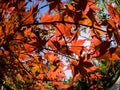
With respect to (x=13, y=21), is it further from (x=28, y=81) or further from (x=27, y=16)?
(x=28, y=81)

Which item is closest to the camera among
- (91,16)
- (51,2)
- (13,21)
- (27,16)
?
(91,16)

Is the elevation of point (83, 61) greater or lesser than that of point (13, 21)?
lesser

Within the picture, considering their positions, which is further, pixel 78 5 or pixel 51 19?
pixel 51 19

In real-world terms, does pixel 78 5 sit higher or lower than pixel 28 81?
higher

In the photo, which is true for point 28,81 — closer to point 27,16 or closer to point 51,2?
point 27,16

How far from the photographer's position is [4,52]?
245cm

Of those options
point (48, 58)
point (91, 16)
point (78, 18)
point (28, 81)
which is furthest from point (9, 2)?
point (28, 81)

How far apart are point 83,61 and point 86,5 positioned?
1.32ft

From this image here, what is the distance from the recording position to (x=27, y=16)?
1.96 m

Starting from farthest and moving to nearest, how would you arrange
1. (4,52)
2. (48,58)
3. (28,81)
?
(28,81)
(48,58)
(4,52)

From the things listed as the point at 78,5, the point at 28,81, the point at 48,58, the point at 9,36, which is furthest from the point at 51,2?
the point at 28,81

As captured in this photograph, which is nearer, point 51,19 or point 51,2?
point 51,2

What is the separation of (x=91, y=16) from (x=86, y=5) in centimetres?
7

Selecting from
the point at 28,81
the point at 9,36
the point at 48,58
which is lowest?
the point at 28,81
